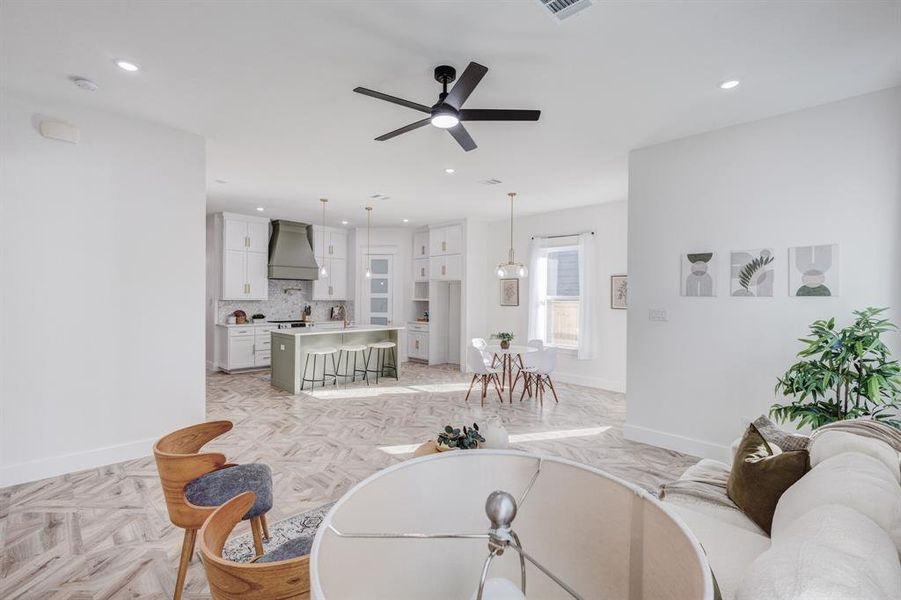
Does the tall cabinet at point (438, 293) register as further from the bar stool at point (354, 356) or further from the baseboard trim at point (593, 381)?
the baseboard trim at point (593, 381)

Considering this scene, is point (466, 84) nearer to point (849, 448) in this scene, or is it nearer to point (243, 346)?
point (849, 448)

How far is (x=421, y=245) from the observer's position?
8672 millimetres

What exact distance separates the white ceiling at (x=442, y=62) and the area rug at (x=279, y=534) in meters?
2.60

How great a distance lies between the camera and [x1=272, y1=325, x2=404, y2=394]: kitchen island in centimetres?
588

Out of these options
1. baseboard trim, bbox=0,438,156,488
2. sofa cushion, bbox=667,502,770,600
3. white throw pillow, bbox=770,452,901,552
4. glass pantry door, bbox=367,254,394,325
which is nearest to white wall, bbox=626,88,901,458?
sofa cushion, bbox=667,502,770,600

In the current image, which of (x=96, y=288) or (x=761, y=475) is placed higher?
(x=96, y=288)

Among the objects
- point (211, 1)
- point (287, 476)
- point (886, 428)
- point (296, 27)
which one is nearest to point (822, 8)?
point (886, 428)

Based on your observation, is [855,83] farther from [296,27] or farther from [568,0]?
[296,27]

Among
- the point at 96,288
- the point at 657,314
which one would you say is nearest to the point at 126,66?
the point at 96,288

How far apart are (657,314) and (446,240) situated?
187 inches

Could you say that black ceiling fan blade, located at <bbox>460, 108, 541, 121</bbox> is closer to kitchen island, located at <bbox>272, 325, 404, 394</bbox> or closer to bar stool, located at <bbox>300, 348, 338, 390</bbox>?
kitchen island, located at <bbox>272, 325, 404, 394</bbox>

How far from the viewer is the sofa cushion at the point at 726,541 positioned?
1443 mm

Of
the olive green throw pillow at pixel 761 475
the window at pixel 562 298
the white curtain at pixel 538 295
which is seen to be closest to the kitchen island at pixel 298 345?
the white curtain at pixel 538 295

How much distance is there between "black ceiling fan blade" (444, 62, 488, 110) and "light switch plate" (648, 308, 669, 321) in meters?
2.69
